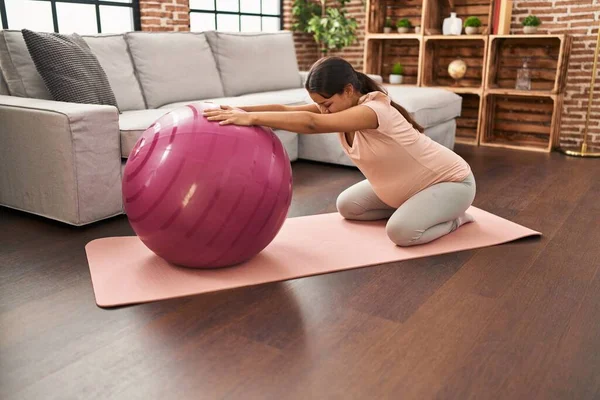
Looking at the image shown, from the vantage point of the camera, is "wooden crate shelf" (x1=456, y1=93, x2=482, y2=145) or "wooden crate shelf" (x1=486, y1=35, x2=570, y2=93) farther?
"wooden crate shelf" (x1=456, y1=93, x2=482, y2=145)

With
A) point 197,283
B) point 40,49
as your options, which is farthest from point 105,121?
point 197,283

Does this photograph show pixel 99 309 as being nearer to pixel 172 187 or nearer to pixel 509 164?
pixel 172 187

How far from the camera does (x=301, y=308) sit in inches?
71.3

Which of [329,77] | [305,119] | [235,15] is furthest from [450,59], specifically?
[305,119]

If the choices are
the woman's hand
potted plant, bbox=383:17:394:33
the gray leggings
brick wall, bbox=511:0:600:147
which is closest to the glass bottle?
brick wall, bbox=511:0:600:147

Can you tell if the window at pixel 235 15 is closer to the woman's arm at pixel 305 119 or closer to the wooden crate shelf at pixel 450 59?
the wooden crate shelf at pixel 450 59

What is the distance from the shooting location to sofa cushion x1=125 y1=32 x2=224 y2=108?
355 centimetres

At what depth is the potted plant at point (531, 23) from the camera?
474 cm

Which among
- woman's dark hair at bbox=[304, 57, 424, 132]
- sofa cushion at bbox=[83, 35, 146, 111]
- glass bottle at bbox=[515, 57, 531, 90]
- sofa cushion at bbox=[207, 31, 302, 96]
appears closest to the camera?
woman's dark hair at bbox=[304, 57, 424, 132]

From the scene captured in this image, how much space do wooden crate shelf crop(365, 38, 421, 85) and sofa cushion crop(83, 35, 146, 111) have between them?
2.75m

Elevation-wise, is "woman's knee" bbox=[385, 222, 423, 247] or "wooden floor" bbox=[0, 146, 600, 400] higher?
"woman's knee" bbox=[385, 222, 423, 247]

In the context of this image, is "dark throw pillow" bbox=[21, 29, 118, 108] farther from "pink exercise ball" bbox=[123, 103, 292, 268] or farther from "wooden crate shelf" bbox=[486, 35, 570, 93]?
"wooden crate shelf" bbox=[486, 35, 570, 93]

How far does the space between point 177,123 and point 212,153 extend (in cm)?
17

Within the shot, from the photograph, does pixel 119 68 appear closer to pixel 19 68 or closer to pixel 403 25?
pixel 19 68
